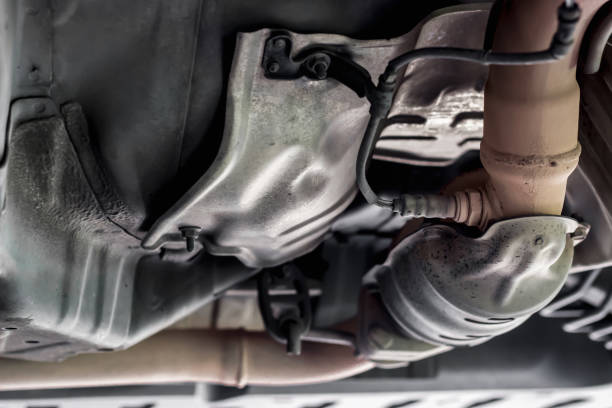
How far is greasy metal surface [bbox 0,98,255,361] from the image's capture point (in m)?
0.79

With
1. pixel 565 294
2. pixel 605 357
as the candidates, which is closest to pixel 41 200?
pixel 565 294

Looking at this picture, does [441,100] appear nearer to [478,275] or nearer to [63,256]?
[478,275]

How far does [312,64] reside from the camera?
29.9 inches

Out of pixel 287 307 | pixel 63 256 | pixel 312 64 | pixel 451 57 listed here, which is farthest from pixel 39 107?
pixel 287 307

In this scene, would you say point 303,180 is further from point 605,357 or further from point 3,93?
point 605,357

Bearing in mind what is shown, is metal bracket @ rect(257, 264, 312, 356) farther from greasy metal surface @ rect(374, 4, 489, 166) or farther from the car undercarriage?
greasy metal surface @ rect(374, 4, 489, 166)

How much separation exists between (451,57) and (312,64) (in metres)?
0.16

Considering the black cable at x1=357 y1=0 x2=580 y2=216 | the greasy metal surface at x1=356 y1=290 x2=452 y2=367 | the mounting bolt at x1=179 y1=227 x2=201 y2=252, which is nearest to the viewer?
the black cable at x1=357 y1=0 x2=580 y2=216

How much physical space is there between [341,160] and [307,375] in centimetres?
57

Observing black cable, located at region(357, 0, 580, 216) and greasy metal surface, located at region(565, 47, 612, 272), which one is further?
greasy metal surface, located at region(565, 47, 612, 272)

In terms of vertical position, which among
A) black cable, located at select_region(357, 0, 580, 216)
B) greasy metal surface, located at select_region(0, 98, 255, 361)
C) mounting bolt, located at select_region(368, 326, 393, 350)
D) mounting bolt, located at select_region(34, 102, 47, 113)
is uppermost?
black cable, located at select_region(357, 0, 580, 216)

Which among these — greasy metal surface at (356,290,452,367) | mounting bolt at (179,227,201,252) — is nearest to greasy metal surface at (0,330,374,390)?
greasy metal surface at (356,290,452,367)

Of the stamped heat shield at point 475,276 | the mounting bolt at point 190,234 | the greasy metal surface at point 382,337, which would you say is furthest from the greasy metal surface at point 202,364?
the mounting bolt at point 190,234

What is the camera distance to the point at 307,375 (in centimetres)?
131
